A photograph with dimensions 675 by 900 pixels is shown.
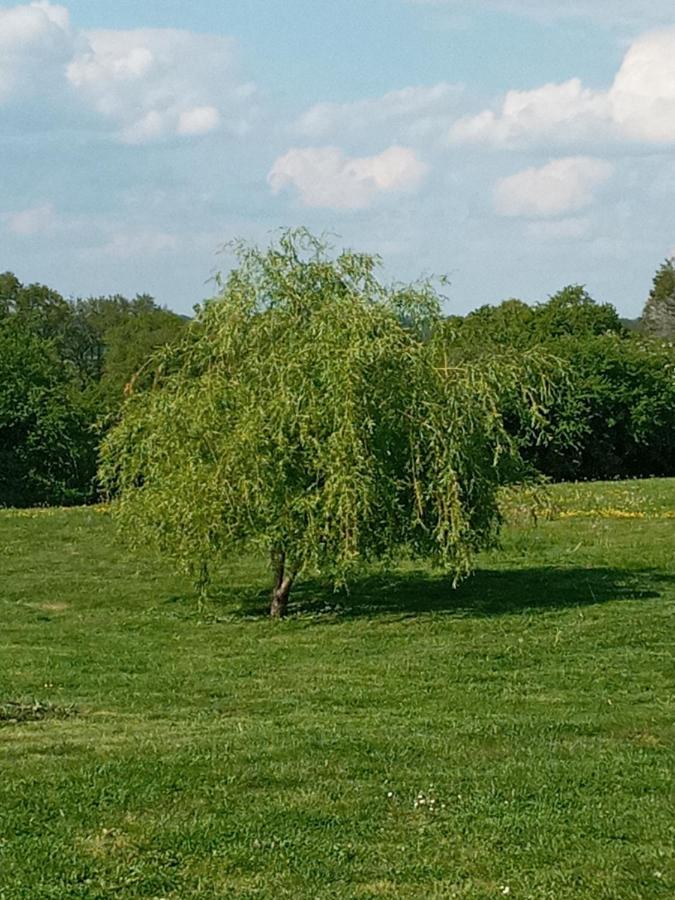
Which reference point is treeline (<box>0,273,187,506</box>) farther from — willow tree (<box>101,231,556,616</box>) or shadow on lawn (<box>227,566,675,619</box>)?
willow tree (<box>101,231,556,616</box>)

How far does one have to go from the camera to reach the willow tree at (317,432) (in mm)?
17219

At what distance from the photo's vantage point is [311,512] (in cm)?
1733

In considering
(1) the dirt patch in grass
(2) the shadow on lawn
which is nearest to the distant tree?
(2) the shadow on lawn

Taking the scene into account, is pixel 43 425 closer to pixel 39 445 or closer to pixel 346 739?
pixel 39 445

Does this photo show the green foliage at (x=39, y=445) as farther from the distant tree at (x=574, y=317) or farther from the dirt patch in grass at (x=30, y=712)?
the dirt patch in grass at (x=30, y=712)

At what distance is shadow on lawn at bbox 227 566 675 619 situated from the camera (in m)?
19.9

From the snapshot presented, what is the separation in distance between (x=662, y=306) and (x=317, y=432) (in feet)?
272

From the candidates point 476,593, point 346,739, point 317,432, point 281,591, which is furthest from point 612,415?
point 346,739

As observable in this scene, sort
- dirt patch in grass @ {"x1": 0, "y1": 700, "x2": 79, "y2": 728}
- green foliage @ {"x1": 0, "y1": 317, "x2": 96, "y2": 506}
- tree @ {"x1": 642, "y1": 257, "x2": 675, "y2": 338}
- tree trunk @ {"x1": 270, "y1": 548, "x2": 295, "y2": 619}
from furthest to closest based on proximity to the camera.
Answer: tree @ {"x1": 642, "y1": 257, "x2": 675, "y2": 338} → green foliage @ {"x1": 0, "y1": 317, "x2": 96, "y2": 506} → tree trunk @ {"x1": 270, "y1": 548, "x2": 295, "y2": 619} → dirt patch in grass @ {"x1": 0, "y1": 700, "x2": 79, "y2": 728}

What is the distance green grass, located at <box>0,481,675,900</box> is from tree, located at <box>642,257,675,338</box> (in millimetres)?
70543

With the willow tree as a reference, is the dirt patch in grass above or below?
below

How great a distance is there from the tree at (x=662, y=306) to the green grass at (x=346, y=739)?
7054 cm

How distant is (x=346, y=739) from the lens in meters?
9.86

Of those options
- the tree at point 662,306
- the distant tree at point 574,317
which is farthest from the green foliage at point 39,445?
the tree at point 662,306
